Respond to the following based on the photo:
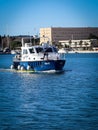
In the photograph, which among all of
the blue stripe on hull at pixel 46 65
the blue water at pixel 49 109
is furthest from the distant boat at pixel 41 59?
the blue water at pixel 49 109

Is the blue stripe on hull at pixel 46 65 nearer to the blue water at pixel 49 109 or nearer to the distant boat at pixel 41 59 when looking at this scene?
the distant boat at pixel 41 59

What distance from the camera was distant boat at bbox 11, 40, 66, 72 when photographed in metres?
67.5

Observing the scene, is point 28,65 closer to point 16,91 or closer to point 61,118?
point 16,91

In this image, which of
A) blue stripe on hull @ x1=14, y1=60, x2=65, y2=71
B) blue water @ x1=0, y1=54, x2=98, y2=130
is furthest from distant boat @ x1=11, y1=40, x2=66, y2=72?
blue water @ x1=0, y1=54, x2=98, y2=130

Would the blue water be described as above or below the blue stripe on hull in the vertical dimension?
above

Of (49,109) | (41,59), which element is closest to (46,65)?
(41,59)

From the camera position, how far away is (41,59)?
222 ft

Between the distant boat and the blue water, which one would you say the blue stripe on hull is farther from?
the blue water

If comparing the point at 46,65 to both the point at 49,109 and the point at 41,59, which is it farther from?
the point at 49,109

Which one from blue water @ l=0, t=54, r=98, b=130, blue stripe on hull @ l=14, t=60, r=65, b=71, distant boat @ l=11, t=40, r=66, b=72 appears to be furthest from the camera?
distant boat @ l=11, t=40, r=66, b=72

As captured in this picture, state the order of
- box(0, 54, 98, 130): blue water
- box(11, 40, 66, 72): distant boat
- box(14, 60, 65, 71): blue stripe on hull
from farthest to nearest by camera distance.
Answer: box(11, 40, 66, 72): distant boat < box(14, 60, 65, 71): blue stripe on hull < box(0, 54, 98, 130): blue water

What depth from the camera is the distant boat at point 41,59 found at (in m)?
67.5

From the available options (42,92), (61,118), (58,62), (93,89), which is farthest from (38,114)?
(58,62)

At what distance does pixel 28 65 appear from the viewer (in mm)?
70500
